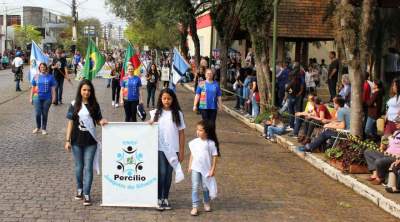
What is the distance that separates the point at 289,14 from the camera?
24.3 meters

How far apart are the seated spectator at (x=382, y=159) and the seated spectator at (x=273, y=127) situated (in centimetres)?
513

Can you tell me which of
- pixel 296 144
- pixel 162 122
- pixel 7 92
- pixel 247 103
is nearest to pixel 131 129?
pixel 162 122

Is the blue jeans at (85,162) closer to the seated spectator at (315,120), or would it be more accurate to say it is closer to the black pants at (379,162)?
the black pants at (379,162)

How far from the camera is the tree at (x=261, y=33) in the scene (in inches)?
695

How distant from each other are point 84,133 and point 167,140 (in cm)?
112

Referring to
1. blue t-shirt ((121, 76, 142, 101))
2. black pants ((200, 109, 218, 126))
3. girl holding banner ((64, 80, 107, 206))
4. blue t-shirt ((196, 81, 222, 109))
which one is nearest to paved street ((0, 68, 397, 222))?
girl holding banner ((64, 80, 107, 206))

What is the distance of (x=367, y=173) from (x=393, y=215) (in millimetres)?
2206

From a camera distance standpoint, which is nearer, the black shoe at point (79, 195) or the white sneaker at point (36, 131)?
the black shoe at point (79, 195)

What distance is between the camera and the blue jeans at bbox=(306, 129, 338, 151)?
39.0 ft

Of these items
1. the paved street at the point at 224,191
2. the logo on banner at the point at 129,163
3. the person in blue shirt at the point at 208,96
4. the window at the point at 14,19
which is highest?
the window at the point at 14,19

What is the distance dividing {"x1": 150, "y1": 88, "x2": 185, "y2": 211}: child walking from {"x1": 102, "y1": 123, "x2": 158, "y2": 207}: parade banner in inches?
4.1

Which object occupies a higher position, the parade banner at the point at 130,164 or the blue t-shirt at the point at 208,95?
the blue t-shirt at the point at 208,95

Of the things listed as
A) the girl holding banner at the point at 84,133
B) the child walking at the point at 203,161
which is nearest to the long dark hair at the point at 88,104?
the girl holding banner at the point at 84,133

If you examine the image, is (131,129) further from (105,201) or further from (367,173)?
(367,173)
